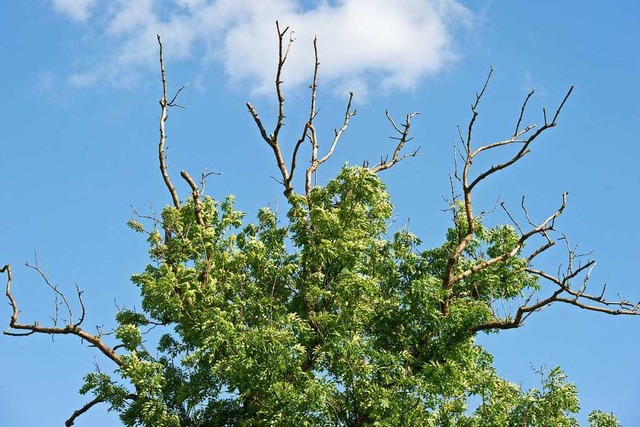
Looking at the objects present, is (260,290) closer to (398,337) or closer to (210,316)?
(210,316)

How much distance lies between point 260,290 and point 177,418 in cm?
284

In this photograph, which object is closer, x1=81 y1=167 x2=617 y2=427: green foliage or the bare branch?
x1=81 y1=167 x2=617 y2=427: green foliage

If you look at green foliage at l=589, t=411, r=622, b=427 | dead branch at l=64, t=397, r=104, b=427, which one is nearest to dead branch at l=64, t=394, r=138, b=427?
dead branch at l=64, t=397, r=104, b=427

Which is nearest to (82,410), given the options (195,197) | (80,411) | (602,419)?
(80,411)

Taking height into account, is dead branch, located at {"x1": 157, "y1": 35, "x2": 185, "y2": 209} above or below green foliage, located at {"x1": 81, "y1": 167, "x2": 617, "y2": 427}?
above

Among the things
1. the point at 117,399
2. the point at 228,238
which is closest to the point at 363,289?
the point at 228,238

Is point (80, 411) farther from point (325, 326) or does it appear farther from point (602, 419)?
point (602, 419)

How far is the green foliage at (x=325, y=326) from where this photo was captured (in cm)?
1563

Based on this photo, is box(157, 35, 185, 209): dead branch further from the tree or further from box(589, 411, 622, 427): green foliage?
box(589, 411, 622, 427): green foliage

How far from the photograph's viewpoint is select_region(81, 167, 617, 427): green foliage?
15633 mm

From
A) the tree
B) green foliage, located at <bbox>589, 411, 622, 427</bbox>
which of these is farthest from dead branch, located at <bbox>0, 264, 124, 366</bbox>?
green foliage, located at <bbox>589, 411, 622, 427</bbox>

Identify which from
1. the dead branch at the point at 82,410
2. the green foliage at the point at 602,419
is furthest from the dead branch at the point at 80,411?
the green foliage at the point at 602,419

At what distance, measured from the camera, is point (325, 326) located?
1656 centimetres

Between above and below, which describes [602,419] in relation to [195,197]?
below
